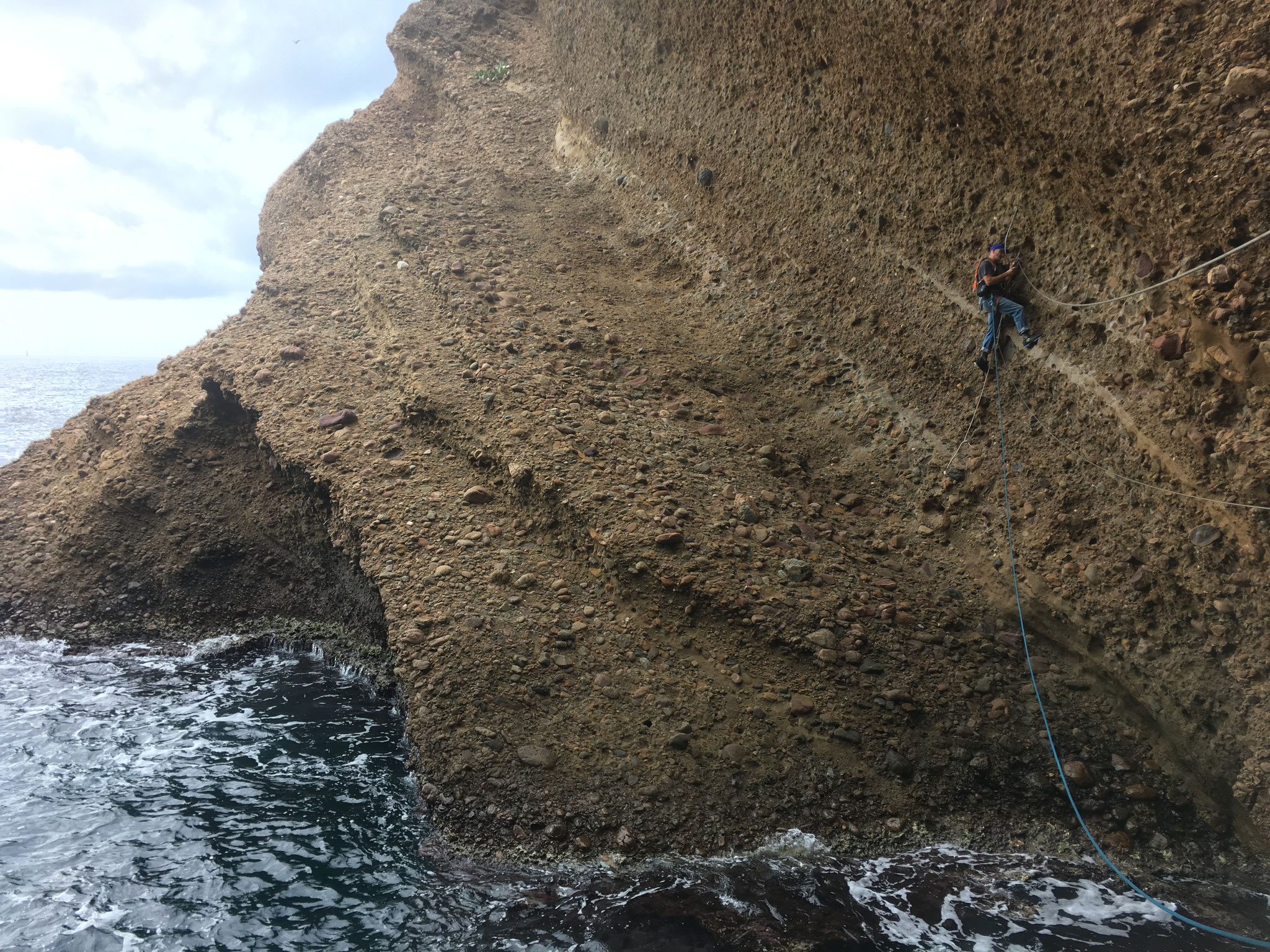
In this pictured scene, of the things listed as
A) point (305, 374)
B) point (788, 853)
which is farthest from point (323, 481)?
point (788, 853)

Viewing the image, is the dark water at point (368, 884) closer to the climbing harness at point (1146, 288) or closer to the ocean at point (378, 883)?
the ocean at point (378, 883)

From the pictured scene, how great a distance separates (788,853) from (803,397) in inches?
186

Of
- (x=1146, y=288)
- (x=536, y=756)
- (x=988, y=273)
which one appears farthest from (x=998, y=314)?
(x=536, y=756)

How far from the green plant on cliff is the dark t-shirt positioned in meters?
10.8

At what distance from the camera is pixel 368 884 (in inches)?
184

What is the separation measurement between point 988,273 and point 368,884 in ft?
21.7

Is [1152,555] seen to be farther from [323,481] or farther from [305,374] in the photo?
[305,374]

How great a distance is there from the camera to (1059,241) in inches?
241

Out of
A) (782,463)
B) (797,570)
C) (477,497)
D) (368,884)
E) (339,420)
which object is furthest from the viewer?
(339,420)

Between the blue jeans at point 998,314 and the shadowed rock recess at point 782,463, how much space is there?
0.19 metres

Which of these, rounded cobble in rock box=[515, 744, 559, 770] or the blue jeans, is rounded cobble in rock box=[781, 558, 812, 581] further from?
the blue jeans

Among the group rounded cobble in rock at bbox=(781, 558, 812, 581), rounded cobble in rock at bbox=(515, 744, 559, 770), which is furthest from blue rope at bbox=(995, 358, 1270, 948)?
rounded cobble in rock at bbox=(515, 744, 559, 770)

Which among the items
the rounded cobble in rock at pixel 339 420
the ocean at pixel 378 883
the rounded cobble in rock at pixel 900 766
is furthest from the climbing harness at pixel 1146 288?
the rounded cobble in rock at pixel 339 420

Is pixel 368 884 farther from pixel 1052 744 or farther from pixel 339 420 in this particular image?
pixel 339 420
